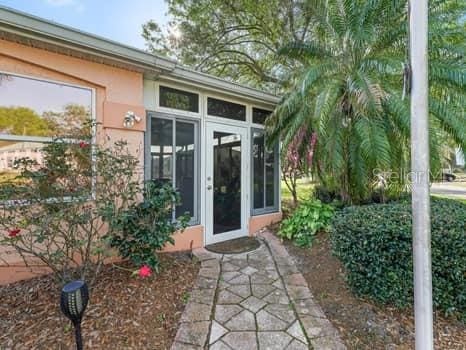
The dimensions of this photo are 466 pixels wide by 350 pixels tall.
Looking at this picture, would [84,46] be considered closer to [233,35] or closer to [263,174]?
[263,174]

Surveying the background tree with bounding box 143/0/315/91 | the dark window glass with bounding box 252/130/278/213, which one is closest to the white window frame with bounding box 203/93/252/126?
the dark window glass with bounding box 252/130/278/213

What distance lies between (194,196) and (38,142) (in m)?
2.49

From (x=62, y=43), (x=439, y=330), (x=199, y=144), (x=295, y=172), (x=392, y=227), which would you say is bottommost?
(x=439, y=330)

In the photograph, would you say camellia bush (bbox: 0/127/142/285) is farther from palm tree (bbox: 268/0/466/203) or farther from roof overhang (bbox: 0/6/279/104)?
palm tree (bbox: 268/0/466/203)

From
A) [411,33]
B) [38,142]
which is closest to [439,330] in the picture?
[411,33]

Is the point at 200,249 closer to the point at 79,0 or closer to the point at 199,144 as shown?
the point at 199,144

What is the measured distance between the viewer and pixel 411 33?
1922mm

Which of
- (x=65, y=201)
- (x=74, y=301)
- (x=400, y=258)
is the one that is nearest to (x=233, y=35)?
(x=65, y=201)

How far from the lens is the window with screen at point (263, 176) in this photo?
19.3ft

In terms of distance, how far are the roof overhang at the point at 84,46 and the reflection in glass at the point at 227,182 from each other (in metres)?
1.25

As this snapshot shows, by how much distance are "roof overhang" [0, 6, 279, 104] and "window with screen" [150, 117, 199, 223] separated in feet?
2.57

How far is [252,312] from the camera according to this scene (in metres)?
2.82

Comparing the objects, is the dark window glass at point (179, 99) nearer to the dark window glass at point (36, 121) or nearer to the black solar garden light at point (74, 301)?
the dark window glass at point (36, 121)

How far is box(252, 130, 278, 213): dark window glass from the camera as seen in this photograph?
19.4 ft
